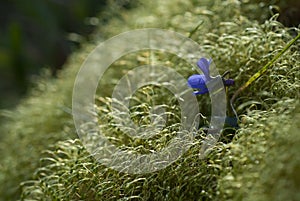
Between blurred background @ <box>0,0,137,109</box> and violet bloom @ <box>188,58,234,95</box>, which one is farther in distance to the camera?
blurred background @ <box>0,0,137,109</box>

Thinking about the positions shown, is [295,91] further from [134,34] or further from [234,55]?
[134,34]

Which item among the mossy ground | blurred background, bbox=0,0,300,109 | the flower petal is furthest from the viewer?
blurred background, bbox=0,0,300,109

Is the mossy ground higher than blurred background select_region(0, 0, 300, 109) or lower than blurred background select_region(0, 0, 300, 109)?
lower

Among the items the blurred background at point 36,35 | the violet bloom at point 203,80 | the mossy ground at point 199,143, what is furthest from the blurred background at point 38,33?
the violet bloom at point 203,80

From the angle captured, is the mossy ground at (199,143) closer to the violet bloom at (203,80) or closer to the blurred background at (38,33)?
the violet bloom at (203,80)

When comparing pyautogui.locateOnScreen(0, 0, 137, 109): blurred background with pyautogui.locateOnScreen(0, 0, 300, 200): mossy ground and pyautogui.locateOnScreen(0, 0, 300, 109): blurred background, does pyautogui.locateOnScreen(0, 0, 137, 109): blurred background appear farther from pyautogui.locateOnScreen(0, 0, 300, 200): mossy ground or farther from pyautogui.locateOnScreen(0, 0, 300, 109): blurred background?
pyautogui.locateOnScreen(0, 0, 300, 200): mossy ground

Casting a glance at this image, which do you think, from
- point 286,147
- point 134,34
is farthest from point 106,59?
point 286,147

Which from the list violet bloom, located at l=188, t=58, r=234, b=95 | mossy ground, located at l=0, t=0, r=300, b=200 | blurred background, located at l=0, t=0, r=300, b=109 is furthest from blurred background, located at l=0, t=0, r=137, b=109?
violet bloom, located at l=188, t=58, r=234, b=95
